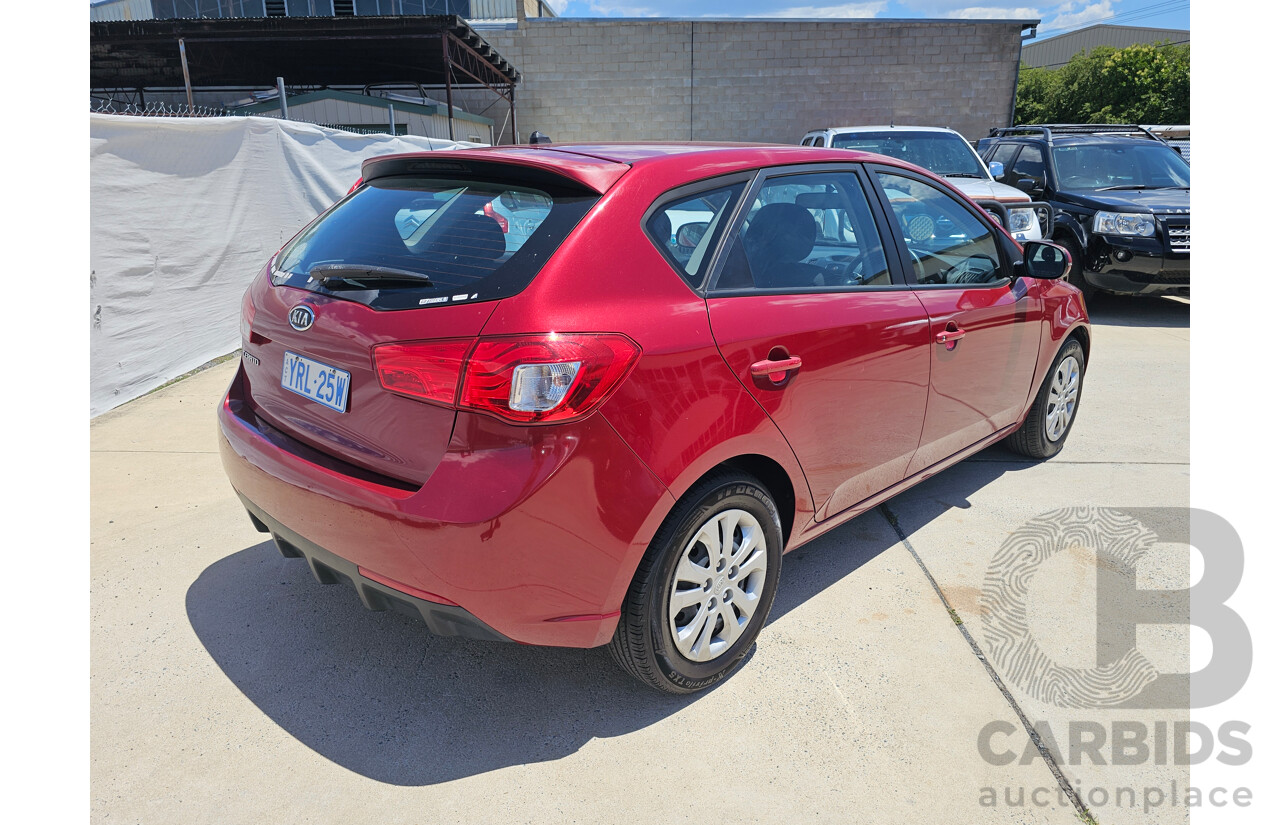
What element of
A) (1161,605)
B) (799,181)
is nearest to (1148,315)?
(1161,605)

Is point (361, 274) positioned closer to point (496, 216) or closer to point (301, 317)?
point (301, 317)

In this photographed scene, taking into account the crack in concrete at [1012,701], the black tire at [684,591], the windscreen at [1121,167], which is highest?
the windscreen at [1121,167]

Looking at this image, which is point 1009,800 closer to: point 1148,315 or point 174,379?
point 174,379

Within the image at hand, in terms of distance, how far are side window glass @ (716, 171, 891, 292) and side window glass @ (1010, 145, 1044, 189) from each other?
784 cm

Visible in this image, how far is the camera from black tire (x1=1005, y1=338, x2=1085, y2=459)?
14.3 ft

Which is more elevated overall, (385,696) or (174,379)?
(174,379)

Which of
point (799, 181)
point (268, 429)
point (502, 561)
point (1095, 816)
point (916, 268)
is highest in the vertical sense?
point (799, 181)

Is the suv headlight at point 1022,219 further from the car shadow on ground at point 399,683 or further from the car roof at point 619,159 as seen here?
the car shadow on ground at point 399,683

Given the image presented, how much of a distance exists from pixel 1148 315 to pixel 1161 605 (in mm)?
7022

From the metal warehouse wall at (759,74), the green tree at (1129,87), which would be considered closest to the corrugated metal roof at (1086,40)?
the green tree at (1129,87)

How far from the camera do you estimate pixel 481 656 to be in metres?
2.82

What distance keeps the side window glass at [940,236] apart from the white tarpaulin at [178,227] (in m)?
4.75

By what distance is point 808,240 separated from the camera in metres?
2.87

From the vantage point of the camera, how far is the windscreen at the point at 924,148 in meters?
9.77
